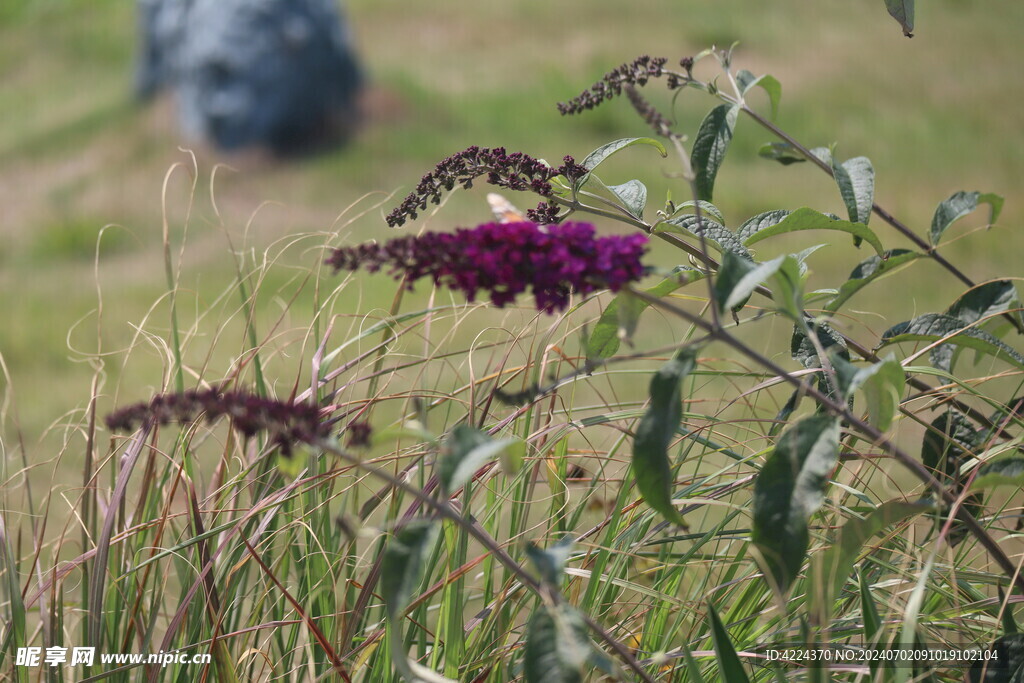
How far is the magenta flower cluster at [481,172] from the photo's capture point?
72cm

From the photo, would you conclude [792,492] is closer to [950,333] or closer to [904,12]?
[950,333]

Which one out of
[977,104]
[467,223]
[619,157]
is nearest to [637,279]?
[467,223]

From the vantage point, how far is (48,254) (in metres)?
3.96

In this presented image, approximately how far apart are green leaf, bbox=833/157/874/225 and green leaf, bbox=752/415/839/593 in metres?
0.42

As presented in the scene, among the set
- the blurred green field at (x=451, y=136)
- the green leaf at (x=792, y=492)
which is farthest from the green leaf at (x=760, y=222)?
the blurred green field at (x=451, y=136)

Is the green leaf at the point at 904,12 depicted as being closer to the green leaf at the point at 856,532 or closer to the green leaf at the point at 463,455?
the green leaf at the point at 856,532

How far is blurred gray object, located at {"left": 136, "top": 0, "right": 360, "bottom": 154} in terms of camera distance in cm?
460

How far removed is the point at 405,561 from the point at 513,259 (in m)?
0.19

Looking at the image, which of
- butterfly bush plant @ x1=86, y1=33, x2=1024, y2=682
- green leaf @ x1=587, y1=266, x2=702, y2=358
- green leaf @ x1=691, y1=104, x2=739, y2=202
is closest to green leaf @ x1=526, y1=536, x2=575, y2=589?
butterfly bush plant @ x1=86, y1=33, x2=1024, y2=682

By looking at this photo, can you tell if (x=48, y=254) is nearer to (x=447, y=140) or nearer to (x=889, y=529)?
(x=447, y=140)

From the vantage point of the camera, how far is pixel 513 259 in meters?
0.55

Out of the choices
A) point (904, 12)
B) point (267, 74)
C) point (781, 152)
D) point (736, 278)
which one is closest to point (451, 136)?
point (267, 74)

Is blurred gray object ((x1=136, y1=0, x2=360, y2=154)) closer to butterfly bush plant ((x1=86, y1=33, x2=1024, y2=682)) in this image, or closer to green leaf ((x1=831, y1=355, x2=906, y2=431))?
butterfly bush plant ((x1=86, y1=33, x2=1024, y2=682))

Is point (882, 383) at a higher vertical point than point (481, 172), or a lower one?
lower
